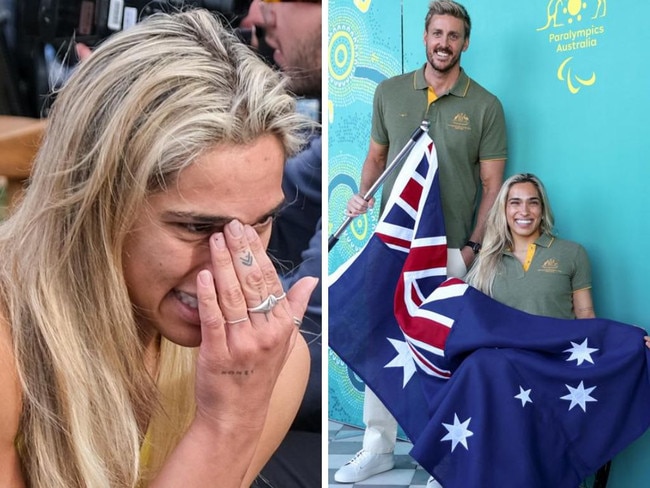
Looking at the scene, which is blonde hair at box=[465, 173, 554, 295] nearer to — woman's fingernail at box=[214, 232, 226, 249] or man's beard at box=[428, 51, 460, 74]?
man's beard at box=[428, 51, 460, 74]

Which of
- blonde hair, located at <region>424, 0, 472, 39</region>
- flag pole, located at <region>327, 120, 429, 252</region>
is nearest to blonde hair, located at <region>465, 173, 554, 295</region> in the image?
flag pole, located at <region>327, 120, 429, 252</region>

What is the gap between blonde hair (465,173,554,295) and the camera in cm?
304

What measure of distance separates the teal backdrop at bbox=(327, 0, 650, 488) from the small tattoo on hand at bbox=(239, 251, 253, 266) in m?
2.10

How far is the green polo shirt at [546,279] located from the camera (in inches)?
116

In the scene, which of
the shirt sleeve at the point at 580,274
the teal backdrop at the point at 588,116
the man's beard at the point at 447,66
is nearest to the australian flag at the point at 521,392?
the shirt sleeve at the point at 580,274

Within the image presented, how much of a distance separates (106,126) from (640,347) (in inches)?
84.0

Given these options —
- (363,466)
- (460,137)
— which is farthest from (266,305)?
(363,466)

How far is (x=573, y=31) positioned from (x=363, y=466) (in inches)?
73.3

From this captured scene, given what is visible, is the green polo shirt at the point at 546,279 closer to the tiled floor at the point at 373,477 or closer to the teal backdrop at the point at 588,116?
the teal backdrop at the point at 588,116

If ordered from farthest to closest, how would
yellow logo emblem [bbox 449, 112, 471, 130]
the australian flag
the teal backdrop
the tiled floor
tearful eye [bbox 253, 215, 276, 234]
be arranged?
the tiled floor < yellow logo emblem [bbox 449, 112, 471, 130] < the teal backdrop < the australian flag < tearful eye [bbox 253, 215, 276, 234]

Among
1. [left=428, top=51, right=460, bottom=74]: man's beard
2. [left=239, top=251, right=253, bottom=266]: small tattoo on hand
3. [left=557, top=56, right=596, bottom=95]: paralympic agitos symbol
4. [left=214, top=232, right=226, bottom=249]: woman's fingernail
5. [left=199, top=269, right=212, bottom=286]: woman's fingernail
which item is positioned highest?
[left=428, top=51, right=460, bottom=74]: man's beard

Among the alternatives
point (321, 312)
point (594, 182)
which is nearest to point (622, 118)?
point (594, 182)

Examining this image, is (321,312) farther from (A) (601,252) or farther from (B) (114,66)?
(A) (601,252)

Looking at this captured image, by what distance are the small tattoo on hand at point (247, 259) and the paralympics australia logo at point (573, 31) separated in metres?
2.18
